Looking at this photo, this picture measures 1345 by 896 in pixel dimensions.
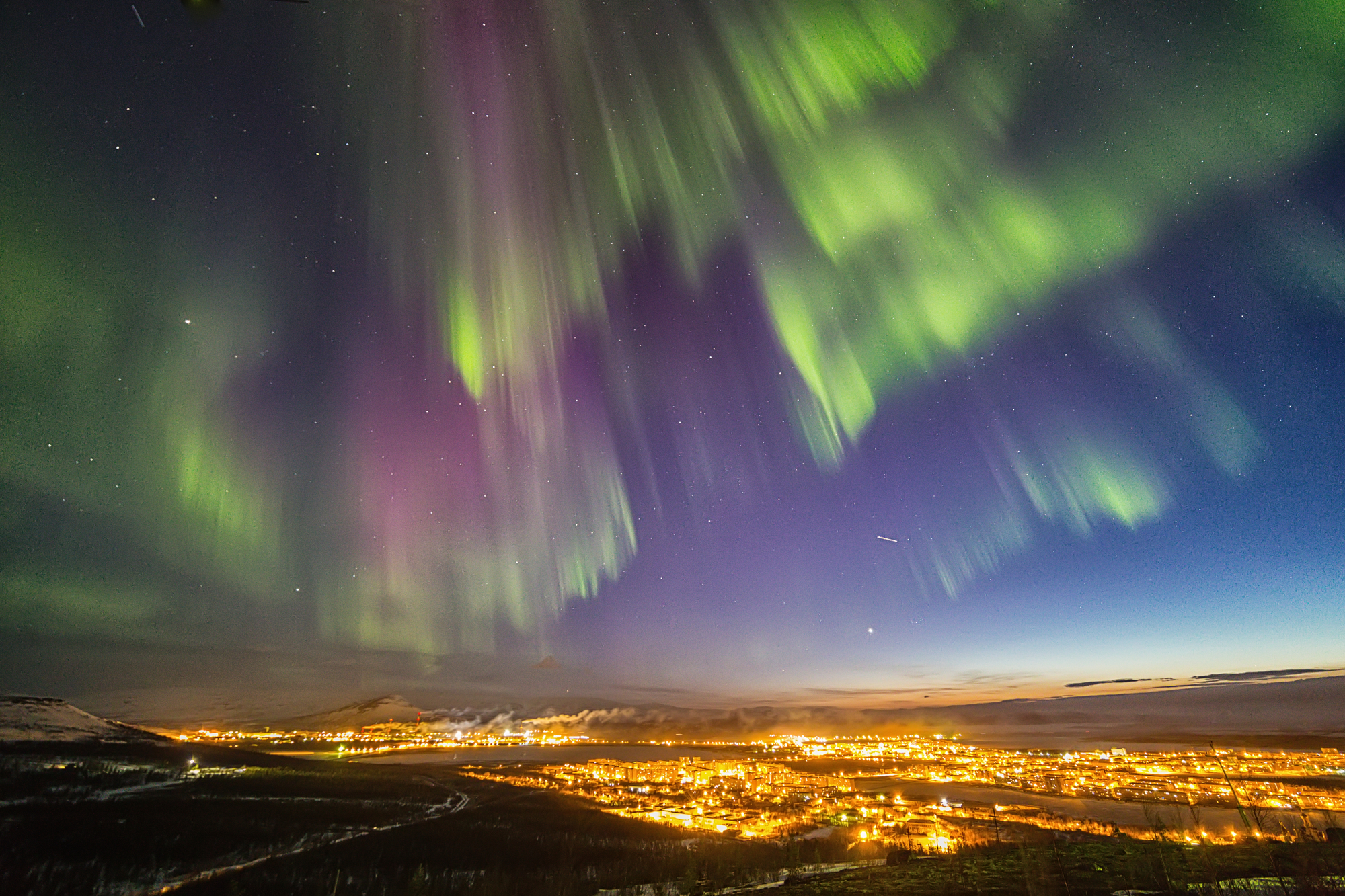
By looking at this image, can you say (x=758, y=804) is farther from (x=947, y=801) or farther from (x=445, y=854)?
(x=445, y=854)

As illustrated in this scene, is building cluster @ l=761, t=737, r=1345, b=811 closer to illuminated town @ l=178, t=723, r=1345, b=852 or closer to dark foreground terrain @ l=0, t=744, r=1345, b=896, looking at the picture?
illuminated town @ l=178, t=723, r=1345, b=852

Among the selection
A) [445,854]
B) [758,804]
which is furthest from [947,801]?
[445,854]

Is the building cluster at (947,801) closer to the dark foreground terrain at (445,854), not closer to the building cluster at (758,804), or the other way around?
the building cluster at (758,804)

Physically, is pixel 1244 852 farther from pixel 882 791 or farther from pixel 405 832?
pixel 405 832

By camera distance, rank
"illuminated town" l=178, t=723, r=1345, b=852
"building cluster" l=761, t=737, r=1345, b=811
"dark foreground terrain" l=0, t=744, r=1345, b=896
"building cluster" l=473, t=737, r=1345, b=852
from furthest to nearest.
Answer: "building cluster" l=761, t=737, r=1345, b=811
"building cluster" l=473, t=737, r=1345, b=852
"illuminated town" l=178, t=723, r=1345, b=852
"dark foreground terrain" l=0, t=744, r=1345, b=896

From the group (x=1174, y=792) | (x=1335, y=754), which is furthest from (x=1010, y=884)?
(x=1335, y=754)

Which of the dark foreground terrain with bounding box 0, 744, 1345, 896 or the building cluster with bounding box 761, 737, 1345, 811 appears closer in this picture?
the dark foreground terrain with bounding box 0, 744, 1345, 896

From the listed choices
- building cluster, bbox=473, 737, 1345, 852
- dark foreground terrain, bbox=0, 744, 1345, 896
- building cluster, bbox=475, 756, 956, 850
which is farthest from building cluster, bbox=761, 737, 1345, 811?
dark foreground terrain, bbox=0, 744, 1345, 896

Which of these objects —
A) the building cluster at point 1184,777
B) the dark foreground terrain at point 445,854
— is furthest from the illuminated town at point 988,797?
the dark foreground terrain at point 445,854
